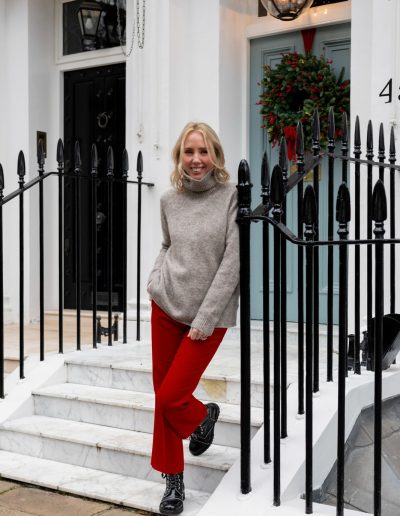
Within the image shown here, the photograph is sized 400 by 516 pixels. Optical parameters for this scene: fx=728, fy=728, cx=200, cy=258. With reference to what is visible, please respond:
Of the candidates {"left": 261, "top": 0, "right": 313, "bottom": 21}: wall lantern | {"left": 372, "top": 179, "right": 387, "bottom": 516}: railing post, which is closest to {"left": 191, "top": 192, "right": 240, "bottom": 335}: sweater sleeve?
{"left": 372, "top": 179, "right": 387, "bottom": 516}: railing post

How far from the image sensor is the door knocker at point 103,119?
22.8 feet

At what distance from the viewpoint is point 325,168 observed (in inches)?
228

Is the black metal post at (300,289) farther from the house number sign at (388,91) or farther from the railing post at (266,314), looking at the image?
the house number sign at (388,91)

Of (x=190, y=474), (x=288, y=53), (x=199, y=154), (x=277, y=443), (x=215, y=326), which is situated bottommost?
(x=190, y=474)

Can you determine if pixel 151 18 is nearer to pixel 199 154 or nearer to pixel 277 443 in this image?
pixel 199 154

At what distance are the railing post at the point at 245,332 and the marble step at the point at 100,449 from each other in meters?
0.35

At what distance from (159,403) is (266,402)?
46 centimetres

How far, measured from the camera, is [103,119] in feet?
22.9

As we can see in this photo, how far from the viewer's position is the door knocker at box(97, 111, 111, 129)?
6945 millimetres

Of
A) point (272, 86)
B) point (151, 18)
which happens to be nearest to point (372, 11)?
point (272, 86)

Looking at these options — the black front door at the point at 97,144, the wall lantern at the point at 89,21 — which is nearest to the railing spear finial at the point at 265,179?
the black front door at the point at 97,144

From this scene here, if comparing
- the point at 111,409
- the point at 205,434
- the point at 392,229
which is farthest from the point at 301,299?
the point at 111,409

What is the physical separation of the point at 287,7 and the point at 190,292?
319 cm

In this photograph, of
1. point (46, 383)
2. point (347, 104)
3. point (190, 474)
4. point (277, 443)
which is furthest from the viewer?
point (347, 104)
